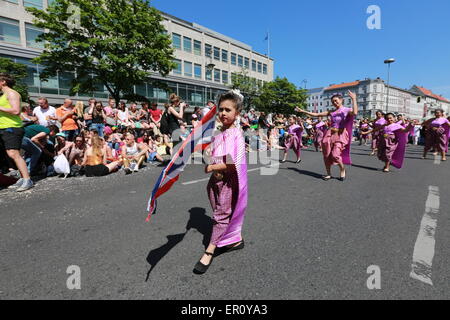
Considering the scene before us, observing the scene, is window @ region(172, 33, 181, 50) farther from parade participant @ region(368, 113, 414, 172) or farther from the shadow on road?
the shadow on road

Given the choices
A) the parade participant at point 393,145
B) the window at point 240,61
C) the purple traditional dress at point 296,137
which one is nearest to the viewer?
the parade participant at point 393,145

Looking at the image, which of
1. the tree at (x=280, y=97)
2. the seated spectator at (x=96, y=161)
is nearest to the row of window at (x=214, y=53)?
the tree at (x=280, y=97)

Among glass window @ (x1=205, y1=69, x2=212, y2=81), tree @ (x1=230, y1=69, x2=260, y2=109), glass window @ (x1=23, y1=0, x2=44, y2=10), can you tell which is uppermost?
glass window @ (x1=23, y1=0, x2=44, y2=10)

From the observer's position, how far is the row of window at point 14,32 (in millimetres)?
24703

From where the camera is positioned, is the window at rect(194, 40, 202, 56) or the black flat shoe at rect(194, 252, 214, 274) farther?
the window at rect(194, 40, 202, 56)

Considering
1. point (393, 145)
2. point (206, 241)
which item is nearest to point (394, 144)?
point (393, 145)

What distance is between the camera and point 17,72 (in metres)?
23.1

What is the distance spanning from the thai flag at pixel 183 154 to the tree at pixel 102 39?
1815 cm

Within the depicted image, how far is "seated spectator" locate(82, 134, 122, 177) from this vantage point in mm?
6535

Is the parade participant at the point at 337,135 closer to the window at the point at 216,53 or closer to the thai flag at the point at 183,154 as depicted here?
the thai flag at the point at 183,154

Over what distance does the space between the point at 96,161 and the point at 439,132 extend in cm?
1290

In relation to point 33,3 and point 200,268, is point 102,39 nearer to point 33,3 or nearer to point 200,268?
point 33,3

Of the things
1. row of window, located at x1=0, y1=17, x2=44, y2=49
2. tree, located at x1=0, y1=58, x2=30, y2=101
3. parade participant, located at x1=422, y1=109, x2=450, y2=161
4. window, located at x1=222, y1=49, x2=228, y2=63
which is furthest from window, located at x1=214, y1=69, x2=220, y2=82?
parade participant, located at x1=422, y1=109, x2=450, y2=161
